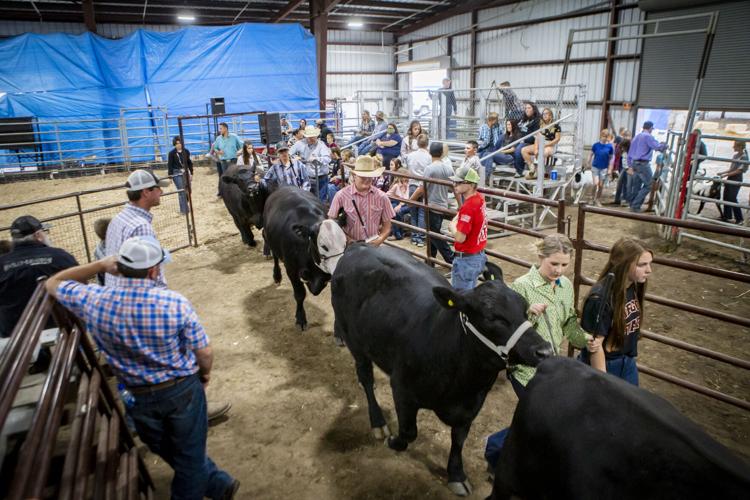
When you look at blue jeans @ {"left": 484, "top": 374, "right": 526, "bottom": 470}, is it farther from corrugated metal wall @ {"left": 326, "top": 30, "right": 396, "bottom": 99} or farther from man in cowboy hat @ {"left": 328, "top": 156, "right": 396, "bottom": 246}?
corrugated metal wall @ {"left": 326, "top": 30, "right": 396, "bottom": 99}

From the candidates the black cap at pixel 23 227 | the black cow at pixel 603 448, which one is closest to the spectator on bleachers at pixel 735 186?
the black cow at pixel 603 448

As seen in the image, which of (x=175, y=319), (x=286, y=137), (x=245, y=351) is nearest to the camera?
(x=175, y=319)

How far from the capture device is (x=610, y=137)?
44.8 ft

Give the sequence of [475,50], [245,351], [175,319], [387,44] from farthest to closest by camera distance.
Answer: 1. [387,44]
2. [475,50]
3. [245,351]
4. [175,319]

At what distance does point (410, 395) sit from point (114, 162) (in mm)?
20036

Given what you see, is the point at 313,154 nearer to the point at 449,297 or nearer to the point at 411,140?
the point at 411,140

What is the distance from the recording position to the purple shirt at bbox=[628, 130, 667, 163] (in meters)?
11.4

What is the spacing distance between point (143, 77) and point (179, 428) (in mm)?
21149

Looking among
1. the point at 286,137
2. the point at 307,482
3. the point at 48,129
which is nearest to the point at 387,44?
the point at 286,137

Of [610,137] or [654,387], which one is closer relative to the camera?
[654,387]

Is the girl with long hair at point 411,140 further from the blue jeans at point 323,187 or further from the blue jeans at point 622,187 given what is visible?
the blue jeans at point 622,187

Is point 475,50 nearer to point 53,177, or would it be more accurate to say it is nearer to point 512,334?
point 53,177

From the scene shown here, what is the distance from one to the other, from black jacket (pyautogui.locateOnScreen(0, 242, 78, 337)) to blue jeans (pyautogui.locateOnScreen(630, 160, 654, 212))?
12.0 metres

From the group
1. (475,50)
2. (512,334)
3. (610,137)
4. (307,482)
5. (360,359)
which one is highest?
(475,50)
